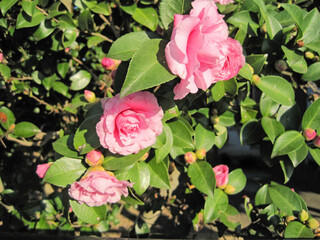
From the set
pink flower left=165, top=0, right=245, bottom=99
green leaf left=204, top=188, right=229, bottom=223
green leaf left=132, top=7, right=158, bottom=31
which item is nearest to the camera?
pink flower left=165, top=0, right=245, bottom=99

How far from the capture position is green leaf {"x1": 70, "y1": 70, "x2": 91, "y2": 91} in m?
1.27

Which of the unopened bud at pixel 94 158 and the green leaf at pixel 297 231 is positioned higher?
the unopened bud at pixel 94 158

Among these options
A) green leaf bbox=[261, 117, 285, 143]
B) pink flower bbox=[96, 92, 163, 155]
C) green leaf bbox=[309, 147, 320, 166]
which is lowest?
green leaf bbox=[309, 147, 320, 166]

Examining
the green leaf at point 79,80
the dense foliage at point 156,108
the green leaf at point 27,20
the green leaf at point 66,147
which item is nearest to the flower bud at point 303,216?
the dense foliage at point 156,108

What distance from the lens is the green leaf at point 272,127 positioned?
895mm

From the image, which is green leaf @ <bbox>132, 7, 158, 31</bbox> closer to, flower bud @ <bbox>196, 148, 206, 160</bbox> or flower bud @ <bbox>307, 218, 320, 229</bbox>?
flower bud @ <bbox>196, 148, 206, 160</bbox>

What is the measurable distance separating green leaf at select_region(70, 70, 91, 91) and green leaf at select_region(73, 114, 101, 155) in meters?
0.65

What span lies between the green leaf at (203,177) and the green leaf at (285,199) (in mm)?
324

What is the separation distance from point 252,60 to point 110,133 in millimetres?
521

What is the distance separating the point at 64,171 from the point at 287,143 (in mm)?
700

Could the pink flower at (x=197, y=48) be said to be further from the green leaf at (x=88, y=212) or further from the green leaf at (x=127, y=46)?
the green leaf at (x=88, y=212)

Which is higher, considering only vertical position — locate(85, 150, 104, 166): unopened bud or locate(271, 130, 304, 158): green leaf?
locate(85, 150, 104, 166): unopened bud

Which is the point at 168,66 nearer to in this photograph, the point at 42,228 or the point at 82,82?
the point at 82,82

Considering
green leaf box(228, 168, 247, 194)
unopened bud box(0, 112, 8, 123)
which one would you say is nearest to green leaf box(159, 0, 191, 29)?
green leaf box(228, 168, 247, 194)
